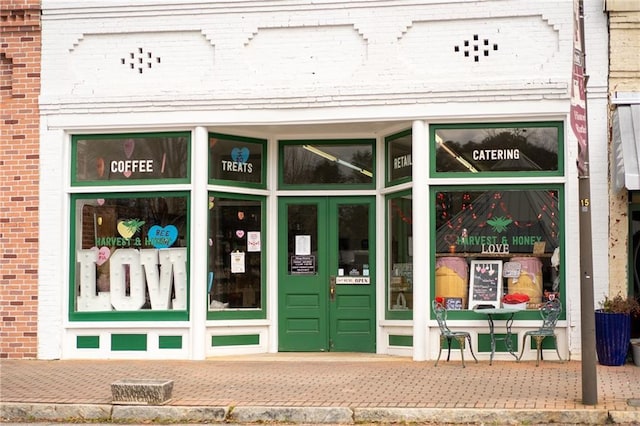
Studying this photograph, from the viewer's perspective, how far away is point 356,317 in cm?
1351

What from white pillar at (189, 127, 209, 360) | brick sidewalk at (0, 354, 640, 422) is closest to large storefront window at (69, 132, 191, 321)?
white pillar at (189, 127, 209, 360)

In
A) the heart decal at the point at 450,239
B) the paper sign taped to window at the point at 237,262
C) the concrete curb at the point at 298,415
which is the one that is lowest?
the concrete curb at the point at 298,415

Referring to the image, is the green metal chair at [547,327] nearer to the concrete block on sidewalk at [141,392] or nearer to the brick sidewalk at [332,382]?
the brick sidewalk at [332,382]

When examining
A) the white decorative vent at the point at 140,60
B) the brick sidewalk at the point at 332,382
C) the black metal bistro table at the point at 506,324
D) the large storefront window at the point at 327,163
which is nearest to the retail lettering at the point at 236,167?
the large storefront window at the point at 327,163

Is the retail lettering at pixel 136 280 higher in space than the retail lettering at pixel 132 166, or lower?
lower

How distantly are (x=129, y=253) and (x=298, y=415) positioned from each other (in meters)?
5.38

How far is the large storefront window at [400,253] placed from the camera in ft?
42.7

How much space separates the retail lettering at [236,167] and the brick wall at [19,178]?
288cm

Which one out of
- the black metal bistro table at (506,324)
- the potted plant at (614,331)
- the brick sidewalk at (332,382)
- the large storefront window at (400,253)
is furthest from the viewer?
the large storefront window at (400,253)

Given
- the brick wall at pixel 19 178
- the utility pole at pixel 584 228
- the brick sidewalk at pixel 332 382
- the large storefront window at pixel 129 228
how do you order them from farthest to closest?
the brick wall at pixel 19 178
the large storefront window at pixel 129 228
the brick sidewalk at pixel 332 382
the utility pole at pixel 584 228

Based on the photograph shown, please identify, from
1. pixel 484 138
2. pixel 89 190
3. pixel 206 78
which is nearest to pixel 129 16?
pixel 206 78

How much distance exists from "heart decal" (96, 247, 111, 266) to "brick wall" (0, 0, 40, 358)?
0.93m

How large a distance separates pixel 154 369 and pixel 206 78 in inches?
172

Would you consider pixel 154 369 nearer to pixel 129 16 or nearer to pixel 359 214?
pixel 359 214
